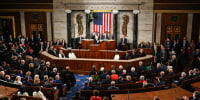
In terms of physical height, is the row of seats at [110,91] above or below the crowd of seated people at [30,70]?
below

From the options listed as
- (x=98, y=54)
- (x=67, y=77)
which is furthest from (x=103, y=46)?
(x=67, y=77)

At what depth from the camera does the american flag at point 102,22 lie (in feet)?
51.5

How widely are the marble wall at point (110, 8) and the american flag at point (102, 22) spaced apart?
46 cm

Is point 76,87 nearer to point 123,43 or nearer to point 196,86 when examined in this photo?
point 196,86

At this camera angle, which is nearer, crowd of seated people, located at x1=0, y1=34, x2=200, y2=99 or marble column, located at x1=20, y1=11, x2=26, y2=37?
crowd of seated people, located at x1=0, y1=34, x2=200, y2=99

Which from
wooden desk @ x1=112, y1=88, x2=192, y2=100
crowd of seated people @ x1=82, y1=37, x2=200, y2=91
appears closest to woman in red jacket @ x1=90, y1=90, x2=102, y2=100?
wooden desk @ x1=112, y1=88, x2=192, y2=100

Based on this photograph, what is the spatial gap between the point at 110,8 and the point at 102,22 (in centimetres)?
116

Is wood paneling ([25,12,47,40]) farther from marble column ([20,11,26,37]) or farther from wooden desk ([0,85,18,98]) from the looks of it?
wooden desk ([0,85,18,98])

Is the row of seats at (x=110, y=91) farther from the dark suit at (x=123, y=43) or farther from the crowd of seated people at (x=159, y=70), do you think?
the dark suit at (x=123, y=43)

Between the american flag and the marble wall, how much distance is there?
1.51ft

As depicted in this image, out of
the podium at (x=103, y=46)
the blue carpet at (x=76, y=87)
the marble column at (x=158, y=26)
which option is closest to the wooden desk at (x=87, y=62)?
the blue carpet at (x=76, y=87)

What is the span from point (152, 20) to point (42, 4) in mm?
8321

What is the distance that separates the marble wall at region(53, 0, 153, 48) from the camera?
15.4 metres

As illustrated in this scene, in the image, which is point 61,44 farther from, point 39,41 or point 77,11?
point 77,11
